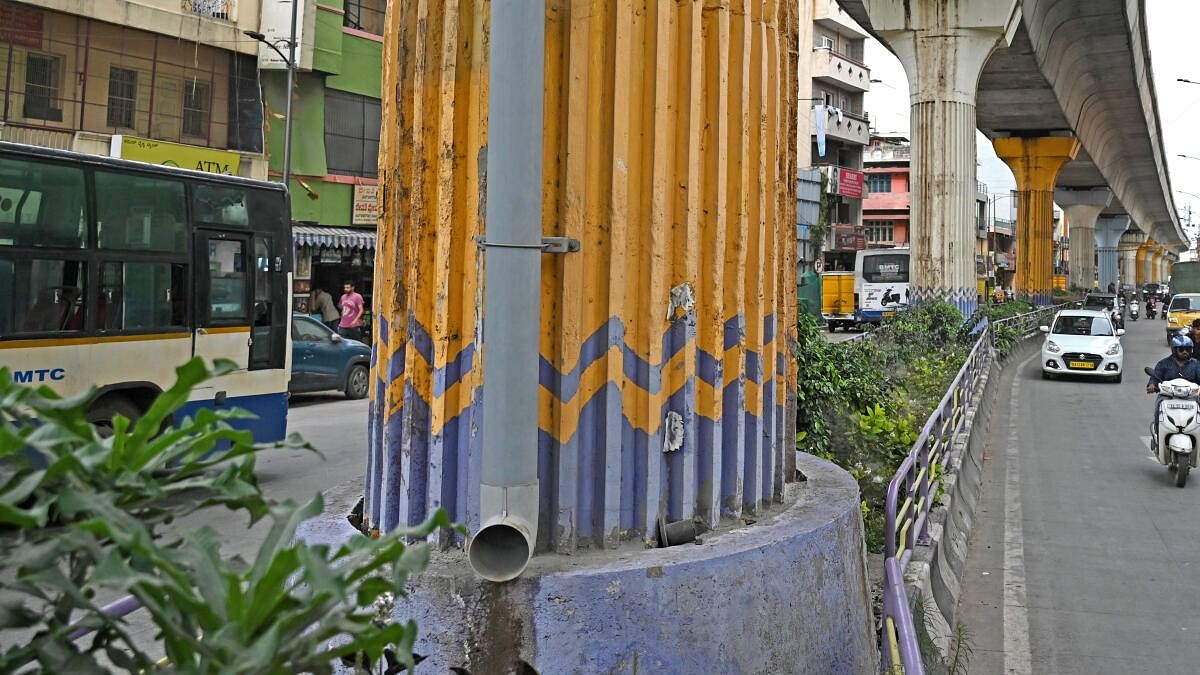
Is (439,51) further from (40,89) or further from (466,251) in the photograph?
(40,89)

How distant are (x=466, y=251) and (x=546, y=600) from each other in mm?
1056

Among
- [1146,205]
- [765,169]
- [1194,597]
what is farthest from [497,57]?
[1146,205]

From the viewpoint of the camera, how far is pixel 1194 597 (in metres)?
6.54

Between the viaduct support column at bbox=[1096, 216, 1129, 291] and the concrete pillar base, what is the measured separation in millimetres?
93210

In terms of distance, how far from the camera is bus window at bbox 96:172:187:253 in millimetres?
9078

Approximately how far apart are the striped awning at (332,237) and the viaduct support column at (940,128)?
13486mm

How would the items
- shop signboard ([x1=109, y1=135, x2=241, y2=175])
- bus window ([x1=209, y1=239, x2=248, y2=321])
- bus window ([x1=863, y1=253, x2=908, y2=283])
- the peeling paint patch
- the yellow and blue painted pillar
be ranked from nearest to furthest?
the yellow and blue painted pillar
the peeling paint patch
bus window ([x1=209, y1=239, x2=248, y2=321])
shop signboard ([x1=109, y1=135, x2=241, y2=175])
bus window ([x1=863, y1=253, x2=908, y2=283])

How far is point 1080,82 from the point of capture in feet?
113

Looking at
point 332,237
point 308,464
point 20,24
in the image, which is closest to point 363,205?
point 332,237

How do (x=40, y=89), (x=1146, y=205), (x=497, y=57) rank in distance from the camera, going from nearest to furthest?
(x=497, y=57) → (x=40, y=89) → (x=1146, y=205)

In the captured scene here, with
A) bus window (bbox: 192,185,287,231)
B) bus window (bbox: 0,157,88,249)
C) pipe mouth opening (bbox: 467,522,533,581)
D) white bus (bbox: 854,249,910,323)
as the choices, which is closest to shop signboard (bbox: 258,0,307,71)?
bus window (bbox: 192,185,287,231)

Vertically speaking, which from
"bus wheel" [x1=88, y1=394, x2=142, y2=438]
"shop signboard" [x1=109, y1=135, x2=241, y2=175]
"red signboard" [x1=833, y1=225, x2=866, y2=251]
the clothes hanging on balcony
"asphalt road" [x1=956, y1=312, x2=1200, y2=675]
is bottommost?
"asphalt road" [x1=956, y1=312, x2=1200, y2=675]

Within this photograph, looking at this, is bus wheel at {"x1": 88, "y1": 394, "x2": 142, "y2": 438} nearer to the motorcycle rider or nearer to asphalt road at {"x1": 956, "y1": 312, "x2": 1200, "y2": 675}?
asphalt road at {"x1": 956, "y1": 312, "x2": 1200, "y2": 675}

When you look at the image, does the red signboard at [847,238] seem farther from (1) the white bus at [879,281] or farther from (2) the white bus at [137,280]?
(2) the white bus at [137,280]
